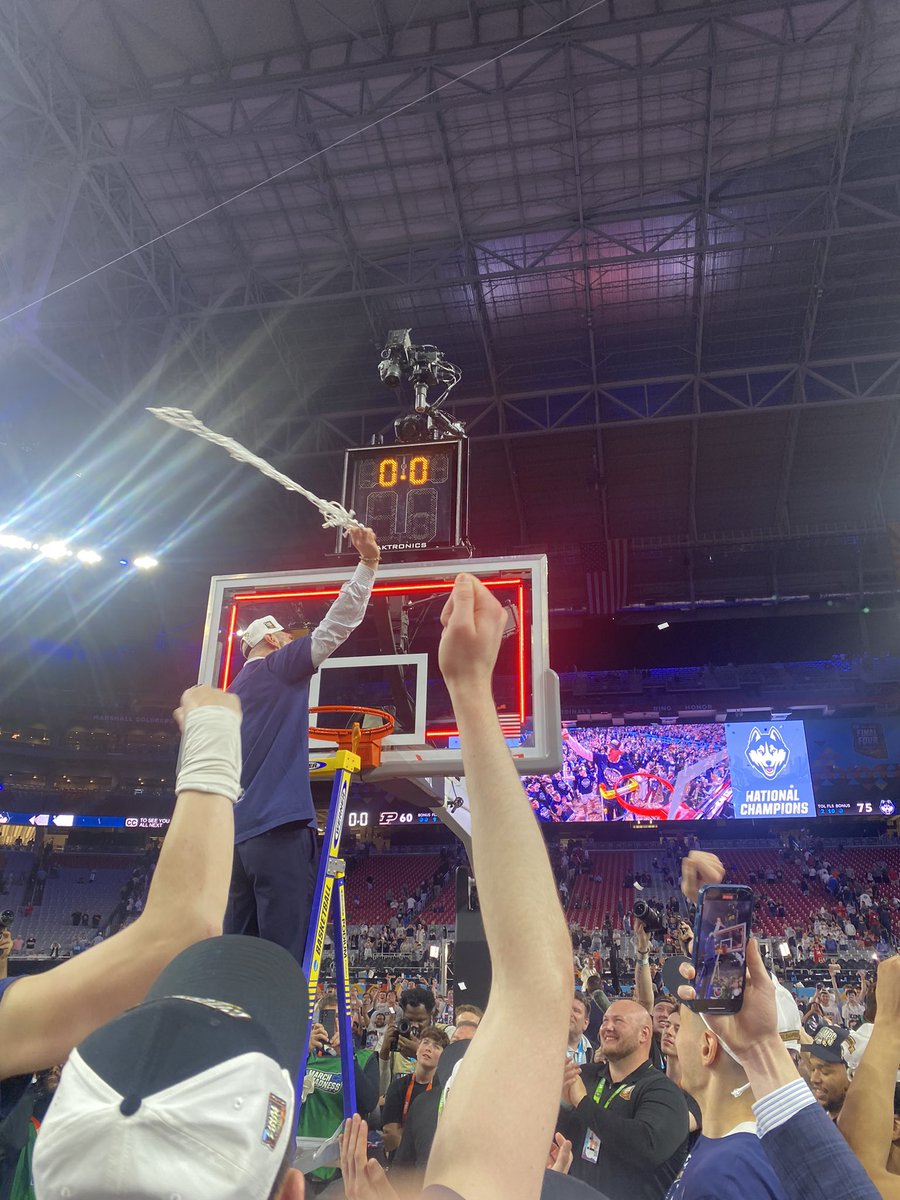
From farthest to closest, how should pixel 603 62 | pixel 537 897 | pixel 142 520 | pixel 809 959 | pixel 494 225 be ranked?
pixel 809 959, pixel 142 520, pixel 494 225, pixel 603 62, pixel 537 897

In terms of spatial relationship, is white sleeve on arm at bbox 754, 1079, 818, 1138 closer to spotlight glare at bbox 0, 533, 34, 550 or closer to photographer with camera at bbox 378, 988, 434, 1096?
photographer with camera at bbox 378, 988, 434, 1096

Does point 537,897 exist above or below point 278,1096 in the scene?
above

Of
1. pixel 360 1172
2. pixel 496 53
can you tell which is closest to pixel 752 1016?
pixel 360 1172

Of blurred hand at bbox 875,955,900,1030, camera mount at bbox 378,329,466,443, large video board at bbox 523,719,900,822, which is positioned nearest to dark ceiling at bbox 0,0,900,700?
camera mount at bbox 378,329,466,443

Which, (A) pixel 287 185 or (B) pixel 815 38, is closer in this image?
(B) pixel 815 38

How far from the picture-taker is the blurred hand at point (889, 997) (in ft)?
4.94

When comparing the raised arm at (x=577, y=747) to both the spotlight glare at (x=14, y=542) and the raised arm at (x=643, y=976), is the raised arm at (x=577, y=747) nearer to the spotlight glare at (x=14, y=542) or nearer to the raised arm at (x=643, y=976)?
the spotlight glare at (x=14, y=542)

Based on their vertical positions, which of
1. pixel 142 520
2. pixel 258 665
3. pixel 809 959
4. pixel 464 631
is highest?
pixel 142 520

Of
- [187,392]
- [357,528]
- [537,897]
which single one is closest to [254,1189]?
[537,897]

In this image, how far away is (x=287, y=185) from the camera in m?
11.3

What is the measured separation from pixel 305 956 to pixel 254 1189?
8.05ft

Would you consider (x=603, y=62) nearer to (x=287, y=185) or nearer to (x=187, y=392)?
(x=287, y=185)

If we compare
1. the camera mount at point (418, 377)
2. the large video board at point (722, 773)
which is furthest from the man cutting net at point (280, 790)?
the large video board at point (722, 773)

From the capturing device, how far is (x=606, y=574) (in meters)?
20.6
